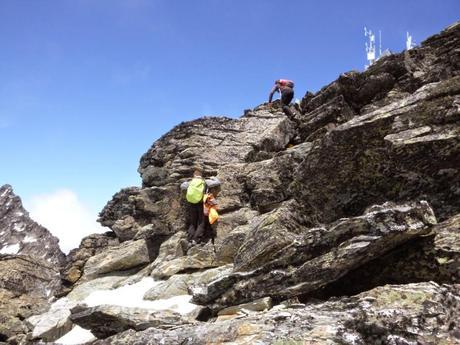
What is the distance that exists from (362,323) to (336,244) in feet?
11.3

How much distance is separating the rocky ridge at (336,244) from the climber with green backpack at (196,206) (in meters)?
1.03

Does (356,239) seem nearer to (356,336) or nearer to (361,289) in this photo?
(361,289)

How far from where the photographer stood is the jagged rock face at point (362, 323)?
7.09 metres

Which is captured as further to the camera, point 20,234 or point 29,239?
point 20,234

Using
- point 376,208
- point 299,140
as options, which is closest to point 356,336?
point 376,208

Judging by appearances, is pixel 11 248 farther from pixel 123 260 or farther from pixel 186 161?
pixel 123 260

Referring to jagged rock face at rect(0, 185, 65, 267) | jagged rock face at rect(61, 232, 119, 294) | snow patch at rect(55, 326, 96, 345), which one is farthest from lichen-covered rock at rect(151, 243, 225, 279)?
jagged rock face at rect(0, 185, 65, 267)

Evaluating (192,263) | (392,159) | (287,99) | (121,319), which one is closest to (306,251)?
(392,159)

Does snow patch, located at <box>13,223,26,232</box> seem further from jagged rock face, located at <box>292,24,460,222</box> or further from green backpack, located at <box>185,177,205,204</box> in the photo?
jagged rock face, located at <box>292,24,460,222</box>

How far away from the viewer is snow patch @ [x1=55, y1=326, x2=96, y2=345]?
57.7 feet

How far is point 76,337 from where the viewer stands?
18531 mm

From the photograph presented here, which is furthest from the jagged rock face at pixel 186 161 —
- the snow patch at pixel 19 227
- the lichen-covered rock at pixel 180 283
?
the snow patch at pixel 19 227

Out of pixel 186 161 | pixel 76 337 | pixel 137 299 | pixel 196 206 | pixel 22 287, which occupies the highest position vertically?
pixel 186 161

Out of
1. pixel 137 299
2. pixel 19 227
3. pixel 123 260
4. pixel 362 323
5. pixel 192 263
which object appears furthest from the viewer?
pixel 19 227
